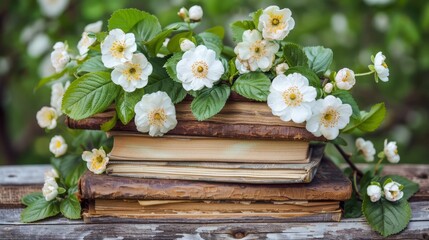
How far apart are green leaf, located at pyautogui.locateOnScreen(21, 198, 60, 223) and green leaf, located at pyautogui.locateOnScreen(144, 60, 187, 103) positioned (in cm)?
30

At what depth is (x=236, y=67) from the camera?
1183 millimetres

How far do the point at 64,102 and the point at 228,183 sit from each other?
12.7 inches

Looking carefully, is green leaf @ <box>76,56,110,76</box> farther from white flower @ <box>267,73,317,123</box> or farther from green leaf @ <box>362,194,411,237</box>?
green leaf @ <box>362,194,411,237</box>

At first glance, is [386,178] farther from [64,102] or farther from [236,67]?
[64,102]

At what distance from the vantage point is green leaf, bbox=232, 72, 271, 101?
114cm

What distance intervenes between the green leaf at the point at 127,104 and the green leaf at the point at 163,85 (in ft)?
0.07

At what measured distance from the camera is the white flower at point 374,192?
48.3 inches

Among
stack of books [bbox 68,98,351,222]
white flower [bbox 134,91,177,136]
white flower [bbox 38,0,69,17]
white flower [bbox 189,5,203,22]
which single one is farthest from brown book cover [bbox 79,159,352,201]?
white flower [bbox 38,0,69,17]

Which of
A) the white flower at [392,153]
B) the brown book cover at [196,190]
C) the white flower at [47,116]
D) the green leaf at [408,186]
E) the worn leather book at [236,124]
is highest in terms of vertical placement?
the worn leather book at [236,124]

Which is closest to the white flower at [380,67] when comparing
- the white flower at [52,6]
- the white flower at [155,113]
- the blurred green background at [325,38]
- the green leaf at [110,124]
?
the white flower at [155,113]


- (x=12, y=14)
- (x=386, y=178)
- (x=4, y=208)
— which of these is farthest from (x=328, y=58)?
(x=12, y=14)

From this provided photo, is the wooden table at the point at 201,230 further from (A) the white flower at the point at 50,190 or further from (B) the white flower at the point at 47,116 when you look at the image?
(B) the white flower at the point at 47,116

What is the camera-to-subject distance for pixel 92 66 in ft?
4.01

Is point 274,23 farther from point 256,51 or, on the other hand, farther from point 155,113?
Answer: point 155,113
